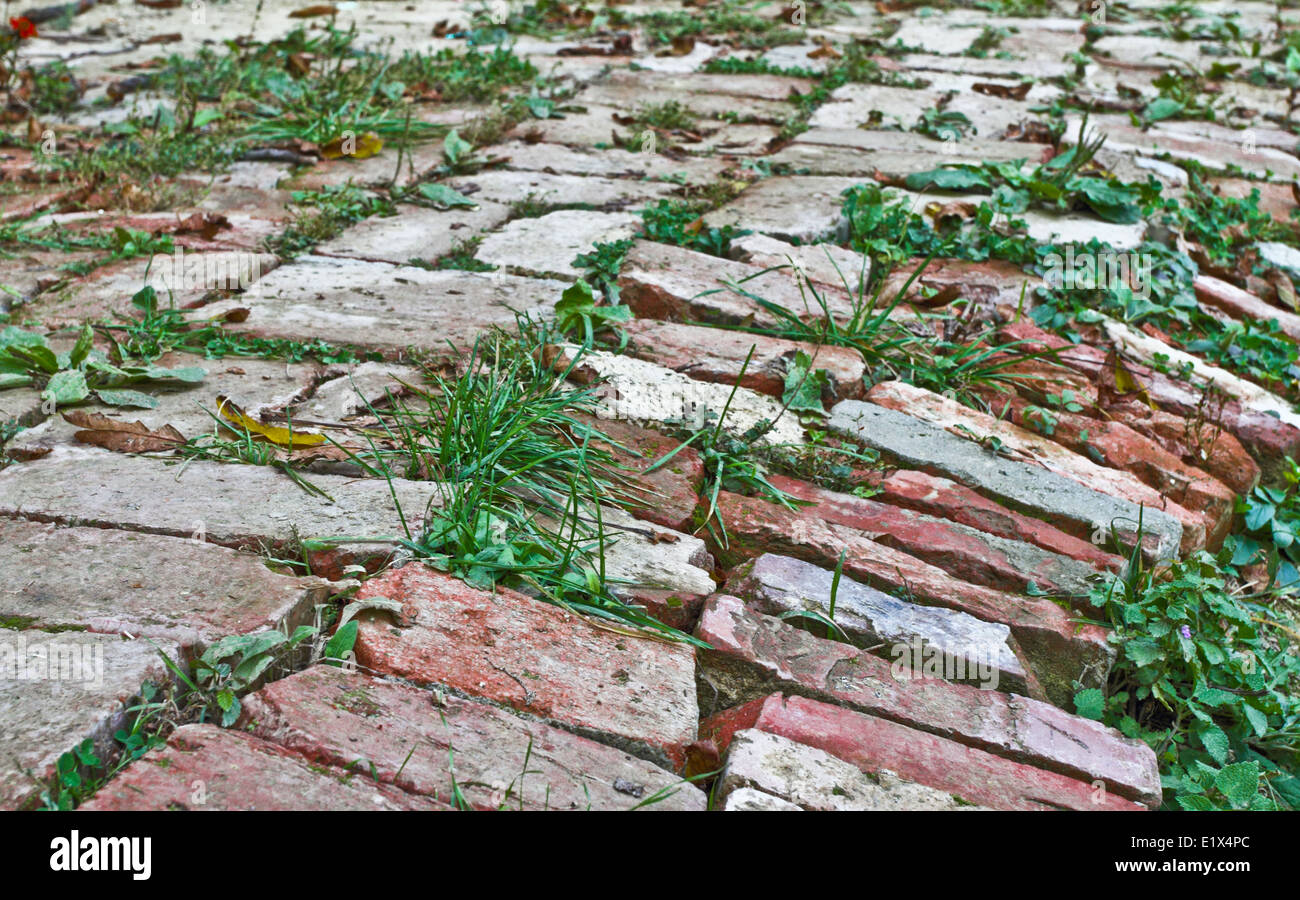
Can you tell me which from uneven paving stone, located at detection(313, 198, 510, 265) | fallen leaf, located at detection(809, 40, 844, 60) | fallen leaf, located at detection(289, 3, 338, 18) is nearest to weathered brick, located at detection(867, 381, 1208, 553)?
uneven paving stone, located at detection(313, 198, 510, 265)

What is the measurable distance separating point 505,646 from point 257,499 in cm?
56

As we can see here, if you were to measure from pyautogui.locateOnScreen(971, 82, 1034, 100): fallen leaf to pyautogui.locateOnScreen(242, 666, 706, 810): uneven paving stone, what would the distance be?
13.1ft

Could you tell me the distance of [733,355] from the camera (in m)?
2.50

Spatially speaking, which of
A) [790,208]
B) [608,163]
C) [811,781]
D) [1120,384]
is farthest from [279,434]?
[608,163]

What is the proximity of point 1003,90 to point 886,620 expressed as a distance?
3557 mm

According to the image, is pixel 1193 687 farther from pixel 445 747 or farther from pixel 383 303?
pixel 383 303

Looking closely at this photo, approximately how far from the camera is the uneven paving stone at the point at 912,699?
162 centimetres

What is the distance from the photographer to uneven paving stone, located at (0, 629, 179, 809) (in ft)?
4.13

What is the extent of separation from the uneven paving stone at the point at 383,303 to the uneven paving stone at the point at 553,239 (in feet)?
0.27

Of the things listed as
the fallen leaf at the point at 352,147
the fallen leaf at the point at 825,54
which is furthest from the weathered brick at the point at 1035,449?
the fallen leaf at the point at 825,54

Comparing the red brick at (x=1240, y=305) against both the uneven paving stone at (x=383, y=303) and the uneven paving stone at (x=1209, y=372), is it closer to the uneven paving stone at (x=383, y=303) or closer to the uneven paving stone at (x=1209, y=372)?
the uneven paving stone at (x=1209, y=372)

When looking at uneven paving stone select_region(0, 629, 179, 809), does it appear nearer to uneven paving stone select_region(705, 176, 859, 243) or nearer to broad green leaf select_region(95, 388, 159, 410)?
broad green leaf select_region(95, 388, 159, 410)
